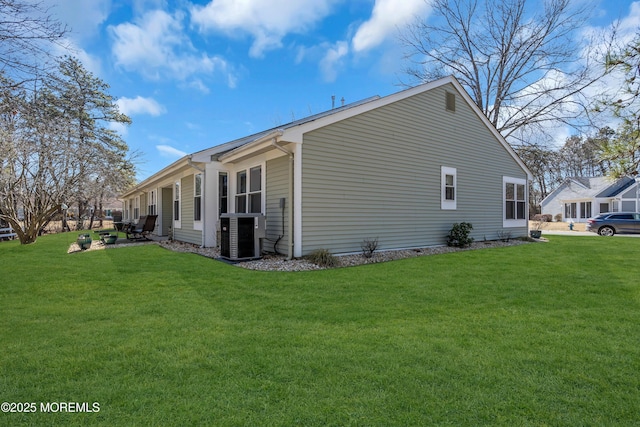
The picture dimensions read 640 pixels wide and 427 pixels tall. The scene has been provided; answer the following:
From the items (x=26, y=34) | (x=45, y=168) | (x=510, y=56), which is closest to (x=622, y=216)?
(x=510, y=56)

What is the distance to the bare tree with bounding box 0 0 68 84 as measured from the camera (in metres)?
4.49

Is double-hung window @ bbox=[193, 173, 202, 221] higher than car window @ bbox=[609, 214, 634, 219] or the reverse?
higher

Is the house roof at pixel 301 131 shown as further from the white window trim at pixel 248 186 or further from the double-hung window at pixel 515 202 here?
the double-hung window at pixel 515 202

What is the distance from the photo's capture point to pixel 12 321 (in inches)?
139

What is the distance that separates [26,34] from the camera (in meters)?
4.64

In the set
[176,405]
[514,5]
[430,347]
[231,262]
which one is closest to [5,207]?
[231,262]

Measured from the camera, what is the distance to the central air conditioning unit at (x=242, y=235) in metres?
7.82

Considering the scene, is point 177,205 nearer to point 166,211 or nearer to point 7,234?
point 166,211

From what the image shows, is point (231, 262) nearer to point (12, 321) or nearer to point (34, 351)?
point (12, 321)

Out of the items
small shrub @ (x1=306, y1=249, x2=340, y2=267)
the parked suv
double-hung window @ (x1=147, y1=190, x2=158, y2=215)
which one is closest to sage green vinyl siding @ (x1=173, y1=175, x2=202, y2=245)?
double-hung window @ (x1=147, y1=190, x2=158, y2=215)

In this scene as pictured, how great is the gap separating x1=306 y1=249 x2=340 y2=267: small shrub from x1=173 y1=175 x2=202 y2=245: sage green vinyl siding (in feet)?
16.2

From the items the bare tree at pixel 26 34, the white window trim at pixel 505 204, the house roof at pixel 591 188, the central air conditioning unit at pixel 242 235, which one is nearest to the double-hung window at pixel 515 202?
the white window trim at pixel 505 204

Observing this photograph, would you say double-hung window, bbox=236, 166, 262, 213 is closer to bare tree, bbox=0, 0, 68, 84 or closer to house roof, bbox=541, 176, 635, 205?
bare tree, bbox=0, 0, 68, 84

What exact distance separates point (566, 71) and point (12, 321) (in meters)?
22.6
